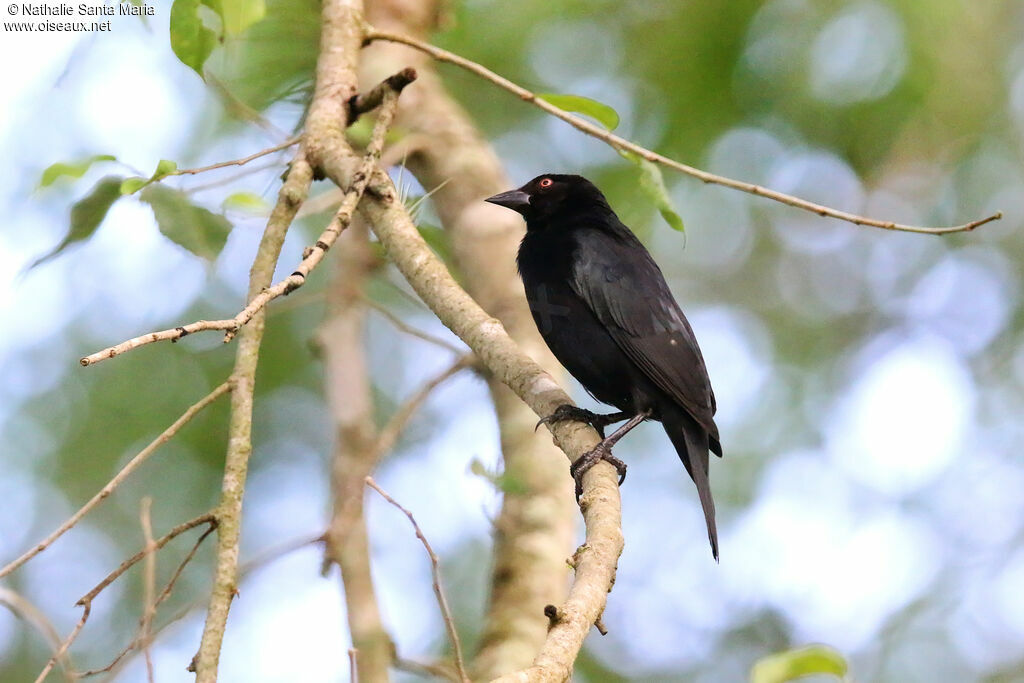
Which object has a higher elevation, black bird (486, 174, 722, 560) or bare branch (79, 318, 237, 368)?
black bird (486, 174, 722, 560)

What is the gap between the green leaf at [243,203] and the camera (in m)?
3.58

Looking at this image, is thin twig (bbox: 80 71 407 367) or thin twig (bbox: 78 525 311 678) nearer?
thin twig (bbox: 80 71 407 367)

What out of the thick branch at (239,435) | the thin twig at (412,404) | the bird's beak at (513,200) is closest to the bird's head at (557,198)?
the bird's beak at (513,200)

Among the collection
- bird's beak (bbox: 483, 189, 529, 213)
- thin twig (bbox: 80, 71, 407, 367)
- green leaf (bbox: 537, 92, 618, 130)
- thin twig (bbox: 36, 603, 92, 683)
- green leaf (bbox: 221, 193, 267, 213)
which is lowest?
thin twig (bbox: 36, 603, 92, 683)

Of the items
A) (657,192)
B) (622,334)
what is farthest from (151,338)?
(622,334)

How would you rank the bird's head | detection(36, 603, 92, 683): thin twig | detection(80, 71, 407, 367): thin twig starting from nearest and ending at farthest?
1. detection(80, 71, 407, 367): thin twig
2. detection(36, 603, 92, 683): thin twig
3. the bird's head

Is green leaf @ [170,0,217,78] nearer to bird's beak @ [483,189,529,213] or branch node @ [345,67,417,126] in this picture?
branch node @ [345,67,417,126]

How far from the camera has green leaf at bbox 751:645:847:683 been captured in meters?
2.49

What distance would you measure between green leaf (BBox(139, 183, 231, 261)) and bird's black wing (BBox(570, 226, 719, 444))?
1.47m

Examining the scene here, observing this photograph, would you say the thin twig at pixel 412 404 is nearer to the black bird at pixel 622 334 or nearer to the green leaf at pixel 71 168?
the black bird at pixel 622 334

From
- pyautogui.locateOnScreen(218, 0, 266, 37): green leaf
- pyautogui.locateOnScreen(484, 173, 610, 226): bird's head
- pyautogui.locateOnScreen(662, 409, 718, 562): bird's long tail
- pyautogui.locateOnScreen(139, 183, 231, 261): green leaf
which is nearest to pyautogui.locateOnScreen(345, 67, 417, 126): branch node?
pyautogui.locateOnScreen(218, 0, 266, 37): green leaf

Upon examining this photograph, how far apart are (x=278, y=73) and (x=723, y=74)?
111 inches

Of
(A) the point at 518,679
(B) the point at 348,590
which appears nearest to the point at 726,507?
(B) the point at 348,590

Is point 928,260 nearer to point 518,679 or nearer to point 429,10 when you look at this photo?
point 429,10
